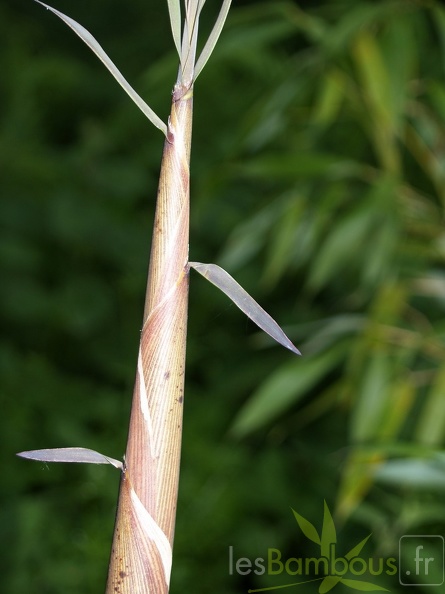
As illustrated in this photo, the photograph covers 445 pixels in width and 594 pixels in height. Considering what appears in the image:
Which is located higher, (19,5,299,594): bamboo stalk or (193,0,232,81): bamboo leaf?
(193,0,232,81): bamboo leaf

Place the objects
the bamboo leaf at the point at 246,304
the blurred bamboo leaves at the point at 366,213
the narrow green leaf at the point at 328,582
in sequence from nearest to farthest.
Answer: the bamboo leaf at the point at 246,304, the narrow green leaf at the point at 328,582, the blurred bamboo leaves at the point at 366,213

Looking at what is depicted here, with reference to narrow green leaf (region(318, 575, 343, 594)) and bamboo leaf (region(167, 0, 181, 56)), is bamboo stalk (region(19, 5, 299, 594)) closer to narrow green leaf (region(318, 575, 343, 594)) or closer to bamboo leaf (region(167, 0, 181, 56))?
bamboo leaf (region(167, 0, 181, 56))

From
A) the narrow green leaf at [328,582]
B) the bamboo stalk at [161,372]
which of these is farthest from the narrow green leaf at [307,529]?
the bamboo stalk at [161,372]

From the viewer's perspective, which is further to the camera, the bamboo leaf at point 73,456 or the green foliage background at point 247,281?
the green foliage background at point 247,281

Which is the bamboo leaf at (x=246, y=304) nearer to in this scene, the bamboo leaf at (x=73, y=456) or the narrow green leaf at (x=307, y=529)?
the bamboo leaf at (x=73, y=456)

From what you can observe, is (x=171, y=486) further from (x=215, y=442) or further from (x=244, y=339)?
(x=244, y=339)

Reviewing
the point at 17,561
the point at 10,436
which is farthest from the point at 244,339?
the point at 17,561

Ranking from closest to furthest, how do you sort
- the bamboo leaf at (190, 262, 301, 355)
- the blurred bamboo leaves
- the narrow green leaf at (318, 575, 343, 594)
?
the bamboo leaf at (190, 262, 301, 355), the narrow green leaf at (318, 575, 343, 594), the blurred bamboo leaves

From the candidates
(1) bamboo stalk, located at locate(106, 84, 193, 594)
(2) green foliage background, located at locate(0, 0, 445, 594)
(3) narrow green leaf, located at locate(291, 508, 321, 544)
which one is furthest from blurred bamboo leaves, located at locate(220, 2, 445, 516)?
(1) bamboo stalk, located at locate(106, 84, 193, 594)
